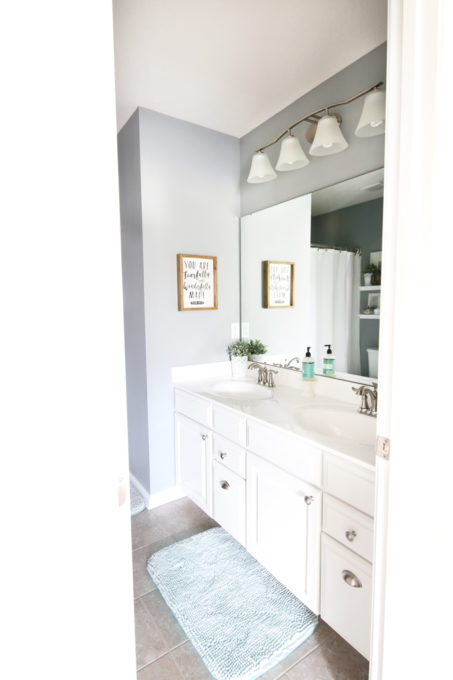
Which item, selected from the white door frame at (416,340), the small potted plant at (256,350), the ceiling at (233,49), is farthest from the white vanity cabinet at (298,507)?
the ceiling at (233,49)

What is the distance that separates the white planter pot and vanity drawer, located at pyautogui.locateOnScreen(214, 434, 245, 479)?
24.0 inches

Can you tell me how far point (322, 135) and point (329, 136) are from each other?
0.12 feet

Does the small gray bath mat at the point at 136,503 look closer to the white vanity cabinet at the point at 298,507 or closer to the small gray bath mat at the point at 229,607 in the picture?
the small gray bath mat at the point at 229,607

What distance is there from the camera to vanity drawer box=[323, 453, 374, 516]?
3.78ft

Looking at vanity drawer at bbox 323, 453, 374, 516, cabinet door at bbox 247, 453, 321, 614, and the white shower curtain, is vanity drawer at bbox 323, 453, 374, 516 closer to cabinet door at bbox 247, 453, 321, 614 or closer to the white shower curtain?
cabinet door at bbox 247, 453, 321, 614

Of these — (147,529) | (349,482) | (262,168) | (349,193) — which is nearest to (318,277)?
(349,193)

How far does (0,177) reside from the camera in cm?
47

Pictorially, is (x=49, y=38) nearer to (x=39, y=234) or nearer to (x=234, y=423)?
(x=39, y=234)

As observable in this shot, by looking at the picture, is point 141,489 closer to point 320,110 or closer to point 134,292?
point 134,292

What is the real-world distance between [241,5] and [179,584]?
2.54m

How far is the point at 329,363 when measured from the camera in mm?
1929

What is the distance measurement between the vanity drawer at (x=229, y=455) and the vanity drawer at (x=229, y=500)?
0.10ft

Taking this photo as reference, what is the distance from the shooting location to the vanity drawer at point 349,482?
1.15 metres

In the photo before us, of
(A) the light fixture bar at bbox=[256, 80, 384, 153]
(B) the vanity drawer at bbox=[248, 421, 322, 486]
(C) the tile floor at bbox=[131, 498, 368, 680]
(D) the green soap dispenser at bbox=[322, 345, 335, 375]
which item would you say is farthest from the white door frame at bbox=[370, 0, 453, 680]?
(D) the green soap dispenser at bbox=[322, 345, 335, 375]
